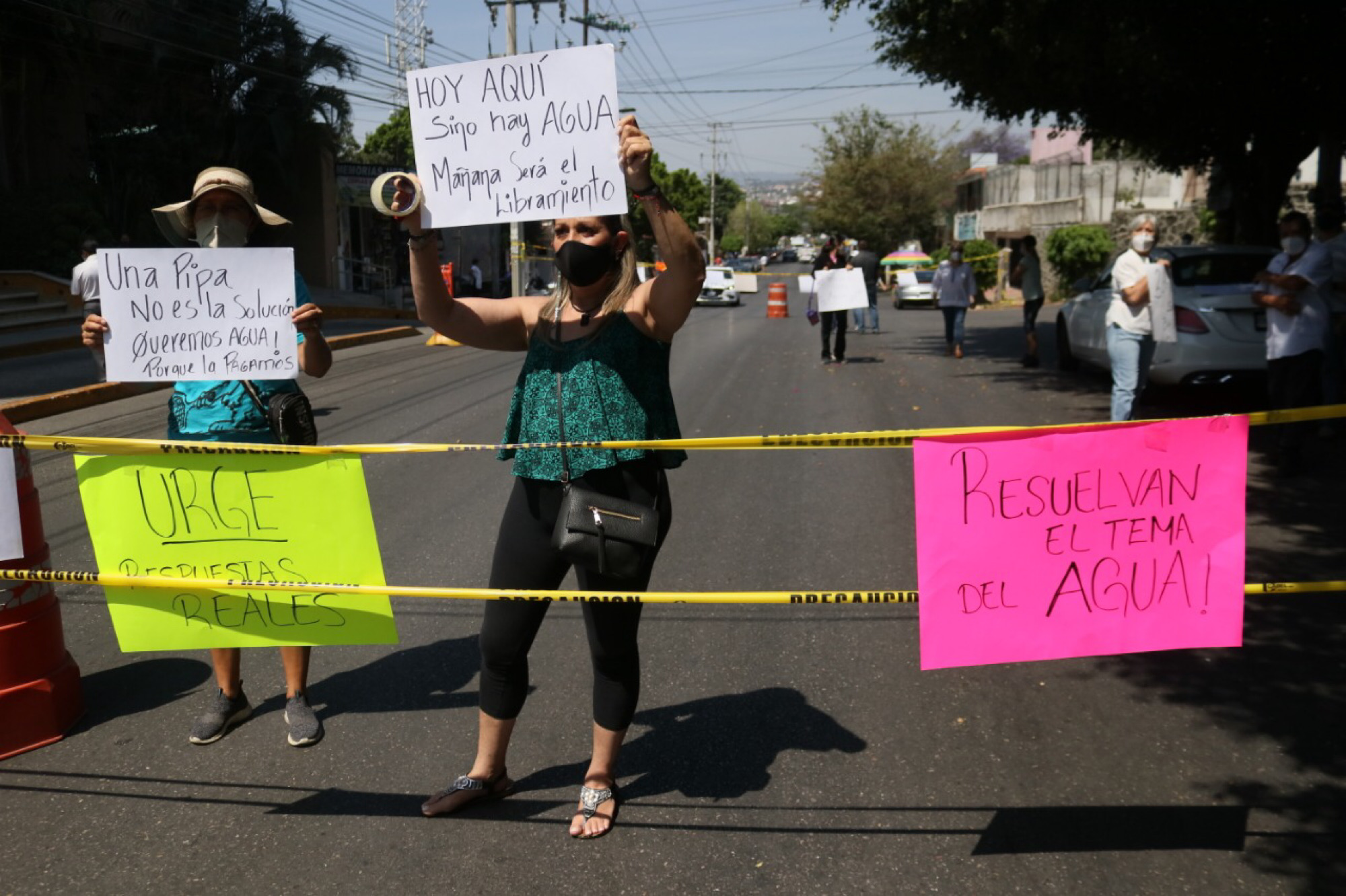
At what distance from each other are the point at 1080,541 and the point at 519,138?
199 cm

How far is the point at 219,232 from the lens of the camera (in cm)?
405

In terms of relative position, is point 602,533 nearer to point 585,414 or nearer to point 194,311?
point 585,414

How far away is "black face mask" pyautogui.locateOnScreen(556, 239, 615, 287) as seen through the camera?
3.25 m

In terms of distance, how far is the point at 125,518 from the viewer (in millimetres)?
3564

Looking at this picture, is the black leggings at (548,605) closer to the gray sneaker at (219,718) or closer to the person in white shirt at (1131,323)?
the gray sneaker at (219,718)

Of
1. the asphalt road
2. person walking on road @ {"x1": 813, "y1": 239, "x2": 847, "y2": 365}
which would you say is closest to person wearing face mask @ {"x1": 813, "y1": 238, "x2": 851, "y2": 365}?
person walking on road @ {"x1": 813, "y1": 239, "x2": 847, "y2": 365}

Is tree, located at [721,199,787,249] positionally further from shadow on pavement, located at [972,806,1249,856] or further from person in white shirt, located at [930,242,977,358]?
shadow on pavement, located at [972,806,1249,856]

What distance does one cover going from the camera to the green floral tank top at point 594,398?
3.32m

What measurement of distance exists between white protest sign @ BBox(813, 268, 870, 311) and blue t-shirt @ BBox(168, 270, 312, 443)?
1233cm

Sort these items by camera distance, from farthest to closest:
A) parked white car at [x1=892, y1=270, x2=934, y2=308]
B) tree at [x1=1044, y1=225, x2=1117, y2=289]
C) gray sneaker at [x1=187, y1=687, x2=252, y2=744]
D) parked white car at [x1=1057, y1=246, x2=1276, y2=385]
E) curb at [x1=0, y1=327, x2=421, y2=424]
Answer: parked white car at [x1=892, y1=270, x2=934, y2=308] < tree at [x1=1044, y1=225, x2=1117, y2=289] < curb at [x1=0, y1=327, x2=421, y2=424] < parked white car at [x1=1057, y1=246, x2=1276, y2=385] < gray sneaker at [x1=187, y1=687, x2=252, y2=744]

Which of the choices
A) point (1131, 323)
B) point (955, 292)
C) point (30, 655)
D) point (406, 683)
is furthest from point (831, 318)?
point (30, 655)

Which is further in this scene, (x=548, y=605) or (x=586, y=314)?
(x=548, y=605)

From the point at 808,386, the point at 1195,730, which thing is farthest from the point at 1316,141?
the point at 1195,730

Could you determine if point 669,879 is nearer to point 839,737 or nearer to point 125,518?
point 839,737
